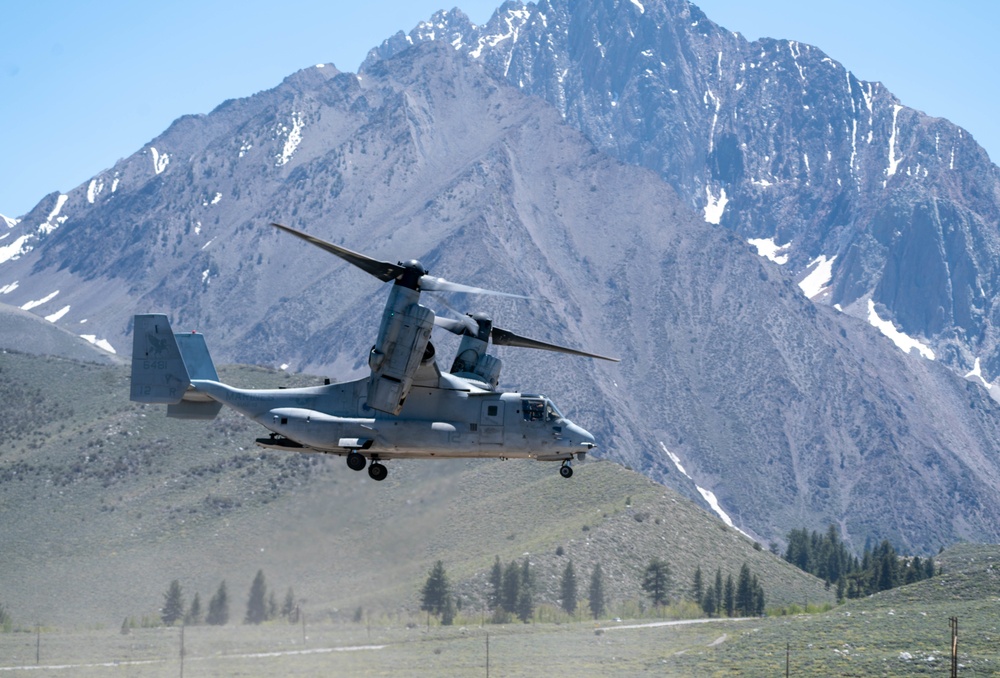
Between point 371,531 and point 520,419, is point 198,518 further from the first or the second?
point 520,419

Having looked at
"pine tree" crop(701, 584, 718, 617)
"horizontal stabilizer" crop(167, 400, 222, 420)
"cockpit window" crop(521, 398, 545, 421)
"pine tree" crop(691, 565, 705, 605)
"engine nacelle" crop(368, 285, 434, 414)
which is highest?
"engine nacelle" crop(368, 285, 434, 414)

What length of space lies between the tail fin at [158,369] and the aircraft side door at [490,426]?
14362mm

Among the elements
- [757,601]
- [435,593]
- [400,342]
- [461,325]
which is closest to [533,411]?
[400,342]

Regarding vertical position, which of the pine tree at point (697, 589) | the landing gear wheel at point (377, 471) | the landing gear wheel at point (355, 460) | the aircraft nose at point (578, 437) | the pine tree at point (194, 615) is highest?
the aircraft nose at point (578, 437)

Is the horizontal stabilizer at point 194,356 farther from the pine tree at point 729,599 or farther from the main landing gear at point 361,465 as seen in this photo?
the pine tree at point 729,599

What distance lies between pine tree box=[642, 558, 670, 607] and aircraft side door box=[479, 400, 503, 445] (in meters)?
97.2

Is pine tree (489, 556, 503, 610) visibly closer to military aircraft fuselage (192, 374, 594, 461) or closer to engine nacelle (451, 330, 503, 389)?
engine nacelle (451, 330, 503, 389)

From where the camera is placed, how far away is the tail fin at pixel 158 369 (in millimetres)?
68125

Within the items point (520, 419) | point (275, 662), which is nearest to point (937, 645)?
point (275, 662)

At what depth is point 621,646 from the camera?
113500mm

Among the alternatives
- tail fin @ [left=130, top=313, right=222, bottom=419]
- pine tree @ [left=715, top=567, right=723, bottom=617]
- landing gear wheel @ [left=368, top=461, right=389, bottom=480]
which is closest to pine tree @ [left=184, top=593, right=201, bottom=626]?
tail fin @ [left=130, top=313, right=222, bottom=419]

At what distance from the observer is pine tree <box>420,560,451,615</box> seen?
424 ft

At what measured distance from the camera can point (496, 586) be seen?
143125 mm

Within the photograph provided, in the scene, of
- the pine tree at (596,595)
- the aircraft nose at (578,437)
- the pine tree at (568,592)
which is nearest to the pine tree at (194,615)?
the aircraft nose at (578,437)
